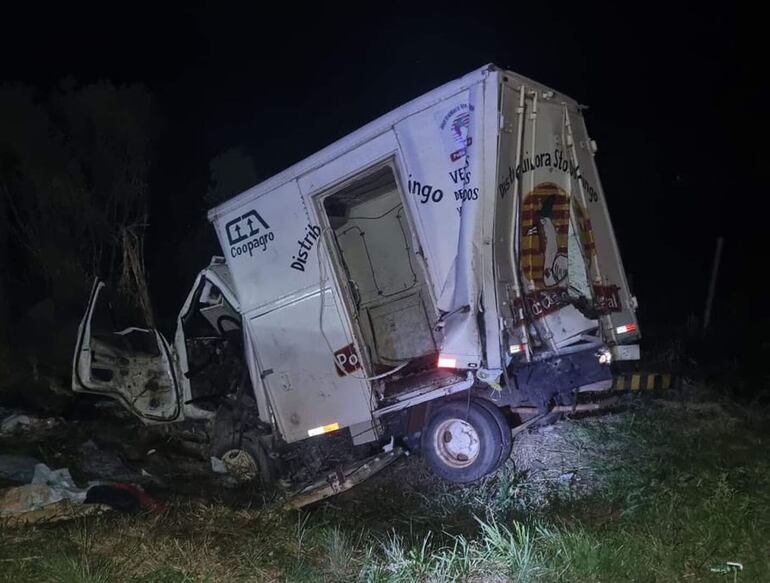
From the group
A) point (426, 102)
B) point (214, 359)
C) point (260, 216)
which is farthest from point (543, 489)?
point (214, 359)

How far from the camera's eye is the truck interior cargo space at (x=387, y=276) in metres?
7.84

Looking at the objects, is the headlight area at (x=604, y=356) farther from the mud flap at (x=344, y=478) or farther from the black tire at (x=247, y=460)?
the black tire at (x=247, y=460)

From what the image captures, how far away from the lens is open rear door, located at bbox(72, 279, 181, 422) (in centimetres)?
744

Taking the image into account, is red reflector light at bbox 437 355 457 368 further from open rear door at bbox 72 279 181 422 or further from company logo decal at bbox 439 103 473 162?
open rear door at bbox 72 279 181 422

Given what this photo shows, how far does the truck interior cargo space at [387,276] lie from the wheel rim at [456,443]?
180 centimetres

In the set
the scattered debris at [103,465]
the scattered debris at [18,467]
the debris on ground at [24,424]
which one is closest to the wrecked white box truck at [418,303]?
the scattered debris at [103,465]

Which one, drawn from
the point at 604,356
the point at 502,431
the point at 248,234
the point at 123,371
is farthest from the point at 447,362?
the point at 123,371

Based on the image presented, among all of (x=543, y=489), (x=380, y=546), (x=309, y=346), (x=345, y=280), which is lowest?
(x=543, y=489)

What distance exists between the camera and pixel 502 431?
5688mm

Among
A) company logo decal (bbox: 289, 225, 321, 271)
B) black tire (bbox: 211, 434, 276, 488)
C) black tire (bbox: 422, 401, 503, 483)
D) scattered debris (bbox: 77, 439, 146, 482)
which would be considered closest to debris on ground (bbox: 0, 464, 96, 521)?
scattered debris (bbox: 77, 439, 146, 482)

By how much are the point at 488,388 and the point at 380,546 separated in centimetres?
213

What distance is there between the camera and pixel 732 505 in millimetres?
3906

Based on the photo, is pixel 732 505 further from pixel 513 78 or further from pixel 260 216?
pixel 260 216

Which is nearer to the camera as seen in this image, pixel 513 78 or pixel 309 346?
pixel 513 78
